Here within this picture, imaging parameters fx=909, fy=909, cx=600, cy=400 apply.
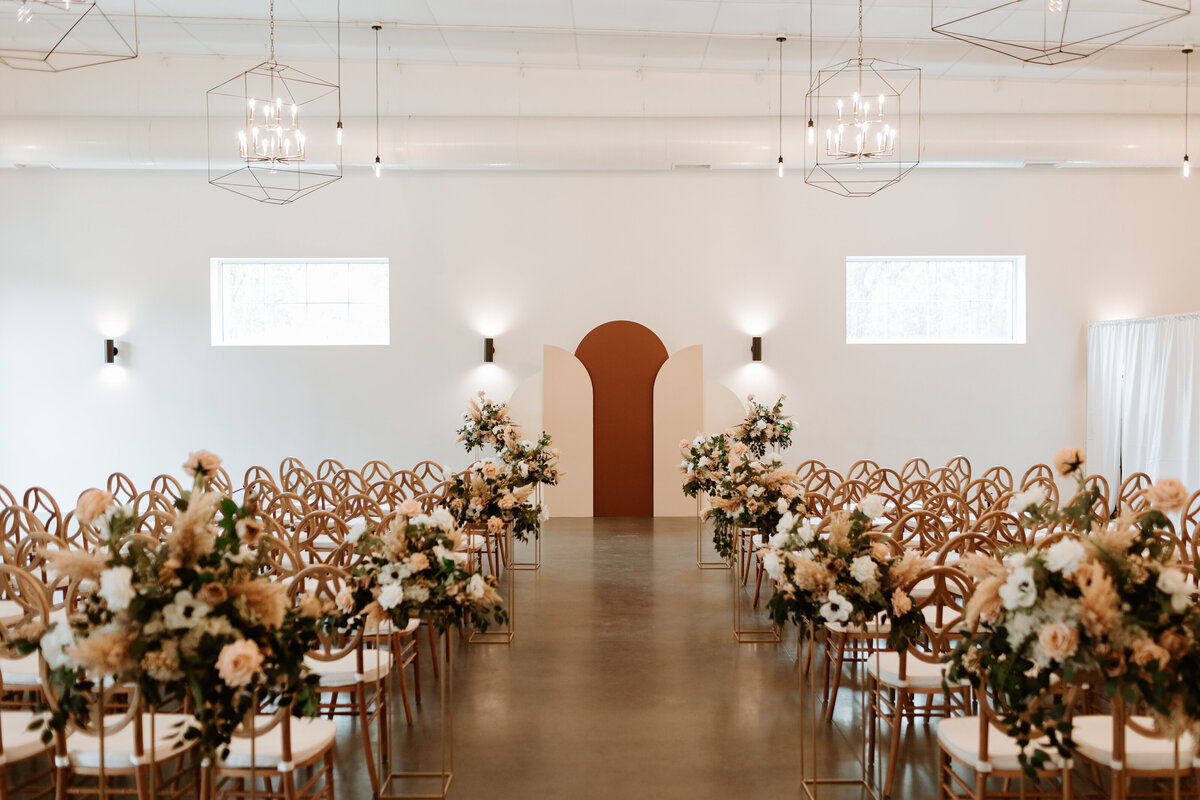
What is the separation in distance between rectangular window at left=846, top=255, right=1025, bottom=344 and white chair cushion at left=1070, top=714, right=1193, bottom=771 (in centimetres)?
896

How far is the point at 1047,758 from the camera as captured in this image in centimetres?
248

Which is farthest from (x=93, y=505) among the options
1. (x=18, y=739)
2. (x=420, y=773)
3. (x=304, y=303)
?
(x=304, y=303)

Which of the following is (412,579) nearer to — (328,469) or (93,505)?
(93,505)

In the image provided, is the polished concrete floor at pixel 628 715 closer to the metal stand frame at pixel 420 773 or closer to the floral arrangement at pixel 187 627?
the metal stand frame at pixel 420 773

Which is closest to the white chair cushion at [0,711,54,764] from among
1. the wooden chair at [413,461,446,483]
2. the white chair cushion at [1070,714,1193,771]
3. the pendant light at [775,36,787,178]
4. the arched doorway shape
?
the wooden chair at [413,461,446,483]

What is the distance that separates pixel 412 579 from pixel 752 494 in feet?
8.85

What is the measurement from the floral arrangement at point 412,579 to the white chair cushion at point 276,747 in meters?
0.41

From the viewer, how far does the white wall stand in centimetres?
1157

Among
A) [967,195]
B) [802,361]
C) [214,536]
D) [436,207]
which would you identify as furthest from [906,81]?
[214,536]

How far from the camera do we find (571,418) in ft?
38.1

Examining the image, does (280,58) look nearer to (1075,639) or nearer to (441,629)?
(441,629)

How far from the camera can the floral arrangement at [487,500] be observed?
211 inches

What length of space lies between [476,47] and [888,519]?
21.8ft

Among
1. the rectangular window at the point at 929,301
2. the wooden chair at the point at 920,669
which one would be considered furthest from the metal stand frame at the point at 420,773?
the rectangular window at the point at 929,301
